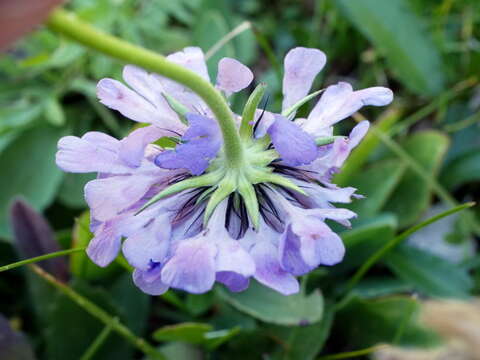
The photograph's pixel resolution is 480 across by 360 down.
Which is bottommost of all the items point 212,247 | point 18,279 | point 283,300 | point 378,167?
point 18,279

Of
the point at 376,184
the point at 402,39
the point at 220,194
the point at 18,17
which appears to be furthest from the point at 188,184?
the point at 402,39

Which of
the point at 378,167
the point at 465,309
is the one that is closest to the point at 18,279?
the point at 378,167

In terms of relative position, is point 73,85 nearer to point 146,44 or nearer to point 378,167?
point 146,44

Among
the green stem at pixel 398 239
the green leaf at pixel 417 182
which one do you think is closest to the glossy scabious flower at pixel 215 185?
the green stem at pixel 398 239

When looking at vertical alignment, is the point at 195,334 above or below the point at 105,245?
below

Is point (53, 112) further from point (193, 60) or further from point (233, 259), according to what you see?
point (233, 259)

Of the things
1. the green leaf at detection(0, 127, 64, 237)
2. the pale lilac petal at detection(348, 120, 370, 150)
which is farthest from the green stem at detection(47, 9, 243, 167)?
the green leaf at detection(0, 127, 64, 237)
